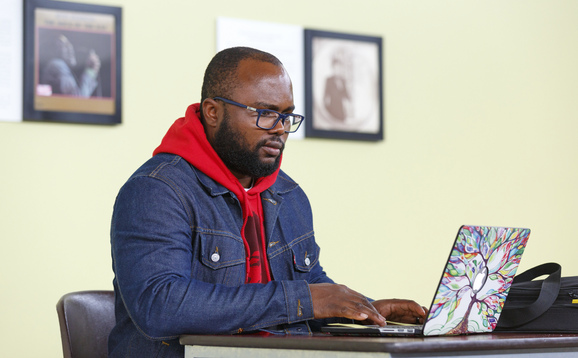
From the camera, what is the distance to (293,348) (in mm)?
1235

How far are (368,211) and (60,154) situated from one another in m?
1.34

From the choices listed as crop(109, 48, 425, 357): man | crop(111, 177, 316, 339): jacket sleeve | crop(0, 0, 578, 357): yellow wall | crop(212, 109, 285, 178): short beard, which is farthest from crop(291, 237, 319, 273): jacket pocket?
crop(0, 0, 578, 357): yellow wall

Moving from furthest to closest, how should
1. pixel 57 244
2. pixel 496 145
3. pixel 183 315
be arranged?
pixel 496 145 → pixel 57 244 → pixel 183 315

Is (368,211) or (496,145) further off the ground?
(496,145)

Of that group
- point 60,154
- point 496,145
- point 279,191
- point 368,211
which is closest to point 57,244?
point 60,154

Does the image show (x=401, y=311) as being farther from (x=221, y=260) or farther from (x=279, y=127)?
(x=279, y=127)

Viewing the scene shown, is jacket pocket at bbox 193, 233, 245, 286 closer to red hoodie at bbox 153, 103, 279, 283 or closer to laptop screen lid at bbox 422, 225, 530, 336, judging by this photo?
red hoodie at bbox 153, 103, 279, 283

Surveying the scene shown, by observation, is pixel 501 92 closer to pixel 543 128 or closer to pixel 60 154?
pixel 543 128

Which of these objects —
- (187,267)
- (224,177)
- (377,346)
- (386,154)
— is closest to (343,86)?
(386,154)

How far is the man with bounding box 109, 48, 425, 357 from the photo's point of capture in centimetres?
146

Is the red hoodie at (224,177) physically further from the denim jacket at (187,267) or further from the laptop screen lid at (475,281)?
the laptop screen lid at (475,281)

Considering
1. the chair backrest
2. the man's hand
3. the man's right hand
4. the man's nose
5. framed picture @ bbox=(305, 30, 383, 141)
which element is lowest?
the chair backrest

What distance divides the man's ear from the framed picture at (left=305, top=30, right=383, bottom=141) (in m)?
1.16

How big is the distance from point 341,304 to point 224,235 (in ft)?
1.22
